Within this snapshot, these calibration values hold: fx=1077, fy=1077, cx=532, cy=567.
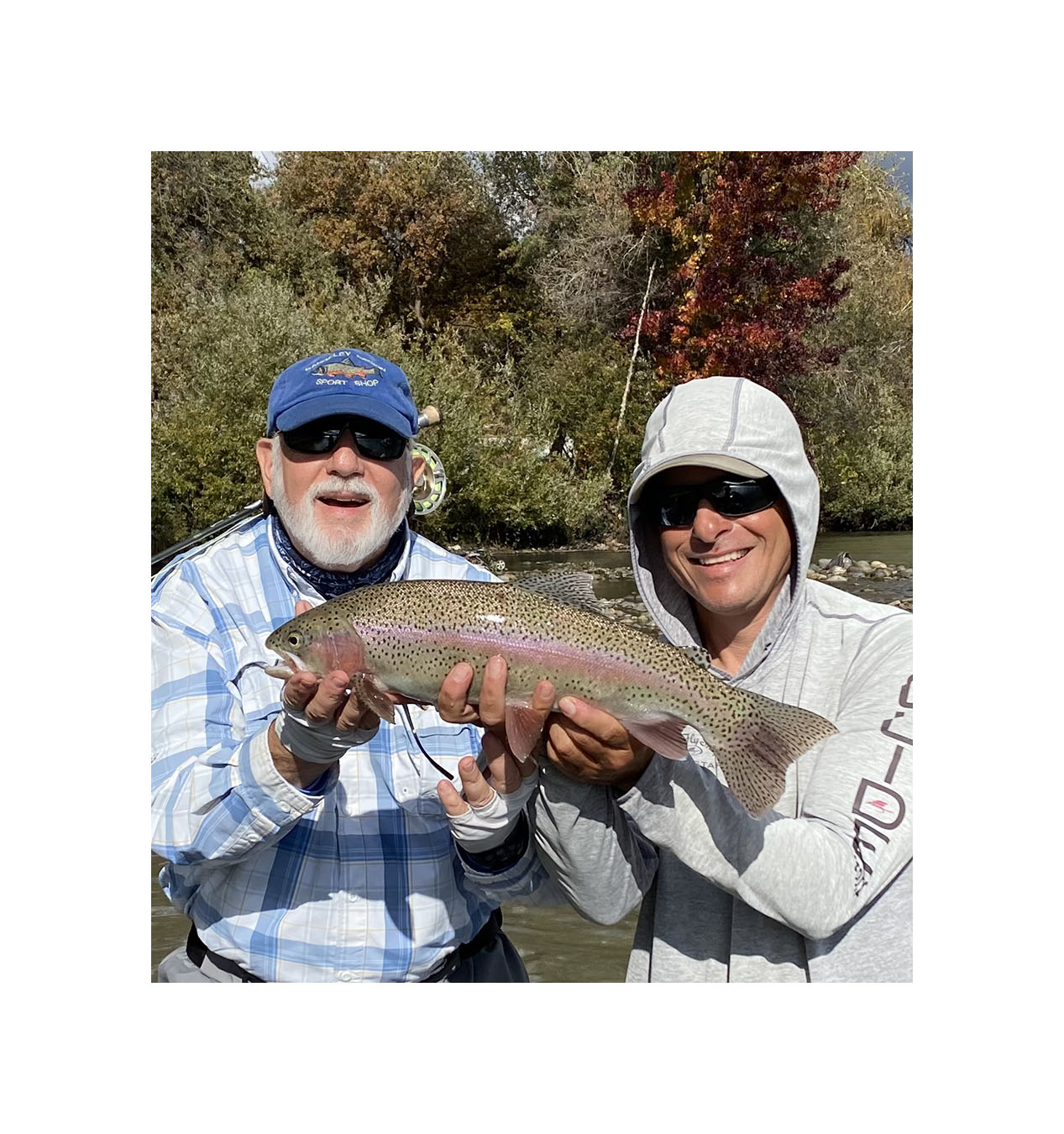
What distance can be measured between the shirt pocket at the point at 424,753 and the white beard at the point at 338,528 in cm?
49

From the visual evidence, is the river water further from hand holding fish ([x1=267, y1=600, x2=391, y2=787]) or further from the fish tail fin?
the fish tail fin

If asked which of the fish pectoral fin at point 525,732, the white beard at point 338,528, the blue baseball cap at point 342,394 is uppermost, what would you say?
the blue baseball cap at point 342,394

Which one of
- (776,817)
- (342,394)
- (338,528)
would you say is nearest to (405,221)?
(342,394)

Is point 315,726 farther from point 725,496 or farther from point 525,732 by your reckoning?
point 725,496

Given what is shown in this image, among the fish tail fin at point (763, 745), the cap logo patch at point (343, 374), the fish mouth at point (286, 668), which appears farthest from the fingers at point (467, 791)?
the cap logo patch at point (343, 374)

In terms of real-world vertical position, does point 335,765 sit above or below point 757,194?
below

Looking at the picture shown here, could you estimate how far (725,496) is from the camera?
2.55 metres

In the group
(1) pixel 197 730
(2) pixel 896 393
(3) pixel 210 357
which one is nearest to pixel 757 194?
(2) pixel 896 393

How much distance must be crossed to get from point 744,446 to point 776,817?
0.84 meters

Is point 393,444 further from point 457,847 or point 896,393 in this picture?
point 896,393

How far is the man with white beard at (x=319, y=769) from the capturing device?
9.00ft

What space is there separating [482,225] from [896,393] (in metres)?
5.83

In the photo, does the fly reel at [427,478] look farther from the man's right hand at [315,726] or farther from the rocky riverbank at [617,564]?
the rocky riverbank at [617,564]

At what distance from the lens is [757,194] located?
12797mm
